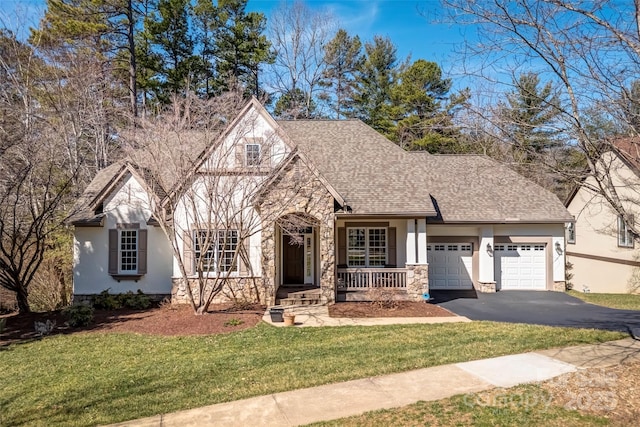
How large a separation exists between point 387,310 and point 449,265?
538cm

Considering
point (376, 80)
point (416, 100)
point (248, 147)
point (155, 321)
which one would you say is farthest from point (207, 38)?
point (155, 321)

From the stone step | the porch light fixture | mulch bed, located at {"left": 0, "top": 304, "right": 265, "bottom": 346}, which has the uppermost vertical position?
the porch light fixture

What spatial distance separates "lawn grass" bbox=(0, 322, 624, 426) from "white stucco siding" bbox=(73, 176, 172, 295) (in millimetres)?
4651

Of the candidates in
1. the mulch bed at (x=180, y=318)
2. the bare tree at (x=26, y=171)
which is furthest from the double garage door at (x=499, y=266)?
the bare tree at (x=26, y=171)

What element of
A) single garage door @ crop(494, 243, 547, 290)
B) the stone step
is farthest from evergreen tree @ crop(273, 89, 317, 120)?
the stone step

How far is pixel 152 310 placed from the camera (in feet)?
46.9

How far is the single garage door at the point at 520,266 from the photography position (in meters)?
17.6

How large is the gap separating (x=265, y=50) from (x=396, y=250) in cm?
2005

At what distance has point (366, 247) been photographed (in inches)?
655

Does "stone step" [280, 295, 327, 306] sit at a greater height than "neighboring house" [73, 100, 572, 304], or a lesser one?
lesser

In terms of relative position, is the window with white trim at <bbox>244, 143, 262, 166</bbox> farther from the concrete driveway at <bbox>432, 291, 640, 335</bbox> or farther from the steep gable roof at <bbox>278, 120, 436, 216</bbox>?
the concrete driveway at <bbox>432, 291, 640, 335</bbox>

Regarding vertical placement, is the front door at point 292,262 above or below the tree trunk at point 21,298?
above

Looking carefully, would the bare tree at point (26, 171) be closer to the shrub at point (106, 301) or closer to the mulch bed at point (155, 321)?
the shrub at point (106, 301)

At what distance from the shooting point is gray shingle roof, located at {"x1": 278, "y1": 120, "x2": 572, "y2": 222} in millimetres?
15797
